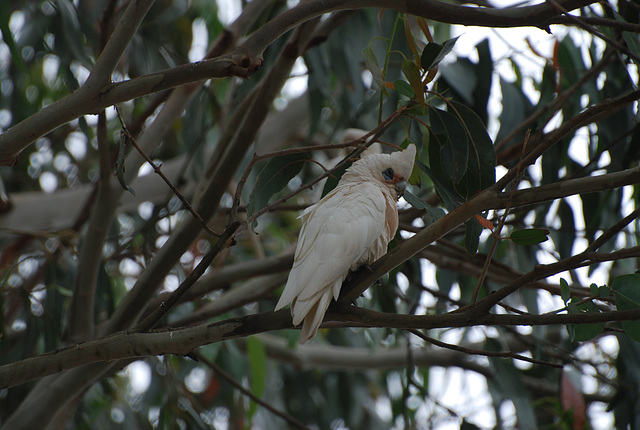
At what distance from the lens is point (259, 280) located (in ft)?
7.18

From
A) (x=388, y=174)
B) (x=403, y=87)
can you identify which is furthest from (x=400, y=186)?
(x=403, y=87)

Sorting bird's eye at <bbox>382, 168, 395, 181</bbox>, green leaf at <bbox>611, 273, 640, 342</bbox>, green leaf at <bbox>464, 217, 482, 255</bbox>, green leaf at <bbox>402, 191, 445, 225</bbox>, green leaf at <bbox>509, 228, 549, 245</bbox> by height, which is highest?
bird's eye at <bbox>382, 168, 395, 181</bbox>

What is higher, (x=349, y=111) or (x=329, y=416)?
(x=349, y=111)

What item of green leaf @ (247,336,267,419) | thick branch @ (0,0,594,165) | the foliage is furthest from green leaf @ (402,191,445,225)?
green leaf @ (247,336,267,419)

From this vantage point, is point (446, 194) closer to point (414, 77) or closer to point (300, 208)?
point (414, 77)

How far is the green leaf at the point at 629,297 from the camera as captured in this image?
1122 mm

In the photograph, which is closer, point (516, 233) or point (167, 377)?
point (516, 233)

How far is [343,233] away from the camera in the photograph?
1.46 meters

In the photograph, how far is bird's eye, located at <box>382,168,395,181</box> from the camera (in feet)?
5.52

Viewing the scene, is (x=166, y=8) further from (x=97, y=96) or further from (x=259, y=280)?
(x=97, y=96)

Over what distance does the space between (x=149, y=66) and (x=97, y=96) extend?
5.39 feet

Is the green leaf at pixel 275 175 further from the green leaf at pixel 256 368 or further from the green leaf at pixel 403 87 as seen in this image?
the green leaf at pixel 256 368

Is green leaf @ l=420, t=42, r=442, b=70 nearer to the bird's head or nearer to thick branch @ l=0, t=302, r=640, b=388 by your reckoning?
the bird's head

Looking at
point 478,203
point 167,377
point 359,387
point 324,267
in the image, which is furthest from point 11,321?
point 478,203
